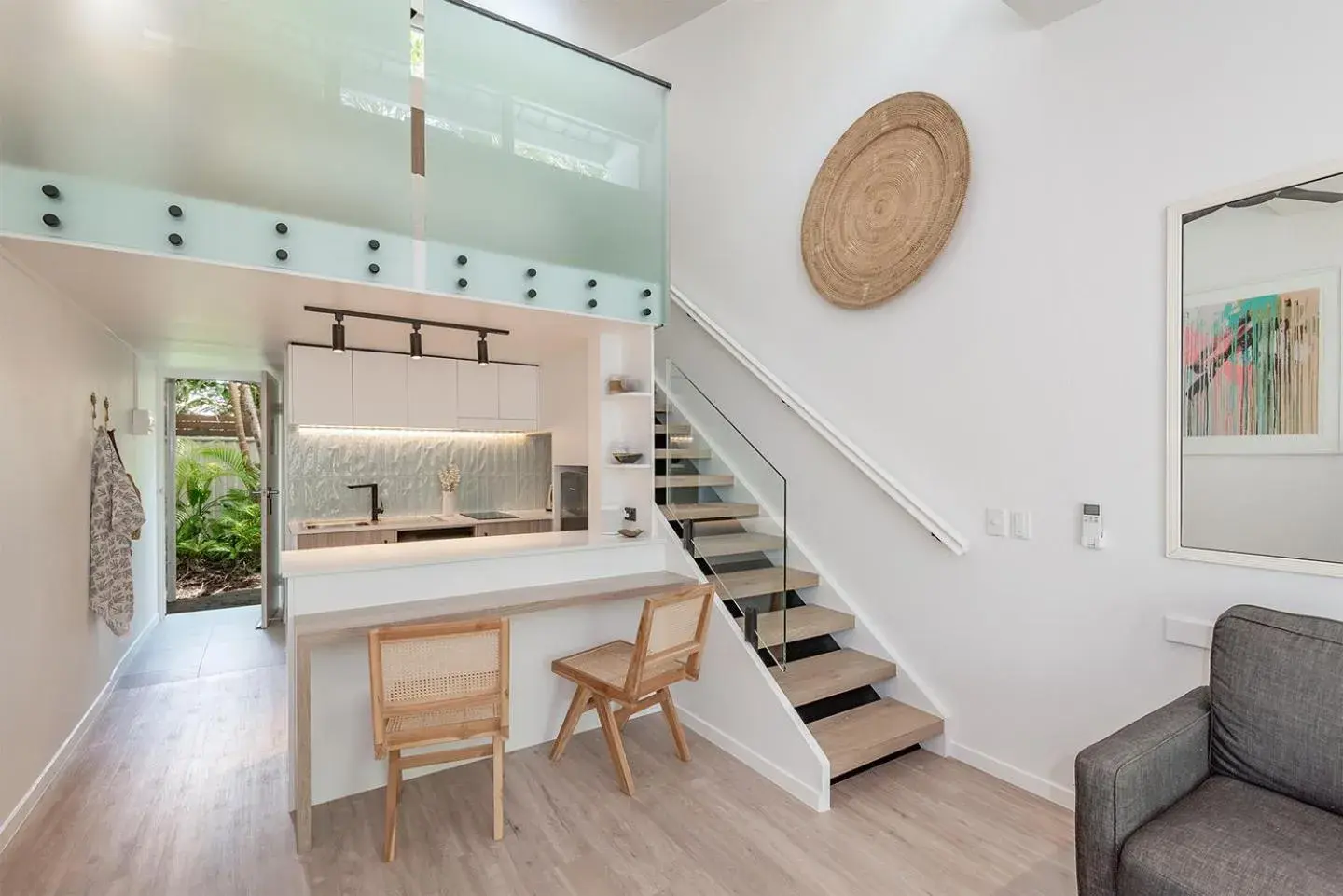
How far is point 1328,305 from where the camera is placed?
212 cm

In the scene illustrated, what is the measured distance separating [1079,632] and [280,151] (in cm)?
374

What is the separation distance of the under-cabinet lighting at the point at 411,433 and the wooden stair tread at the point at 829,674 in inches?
133

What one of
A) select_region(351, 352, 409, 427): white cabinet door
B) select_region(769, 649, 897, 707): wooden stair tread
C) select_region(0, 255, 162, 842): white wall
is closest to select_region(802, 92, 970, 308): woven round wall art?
select_region(769, 649, 897, 707): wooden stair tread

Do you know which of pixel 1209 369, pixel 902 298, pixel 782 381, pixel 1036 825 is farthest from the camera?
pixel 782 381

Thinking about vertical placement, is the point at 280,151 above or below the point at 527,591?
above

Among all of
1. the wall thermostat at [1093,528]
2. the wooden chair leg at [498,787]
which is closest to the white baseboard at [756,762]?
the wooden chair leg at [498,787]

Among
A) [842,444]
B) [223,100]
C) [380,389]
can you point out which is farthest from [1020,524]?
[380,389]

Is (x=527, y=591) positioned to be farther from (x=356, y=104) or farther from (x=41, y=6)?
(x=41, y=6)

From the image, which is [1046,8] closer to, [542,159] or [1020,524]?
[1020,524]

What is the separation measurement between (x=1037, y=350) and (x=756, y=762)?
222 centimetres

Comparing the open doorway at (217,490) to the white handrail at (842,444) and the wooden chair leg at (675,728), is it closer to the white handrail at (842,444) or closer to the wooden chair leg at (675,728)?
the white handrail at (842,444)

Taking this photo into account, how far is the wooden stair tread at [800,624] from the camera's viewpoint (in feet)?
10.6

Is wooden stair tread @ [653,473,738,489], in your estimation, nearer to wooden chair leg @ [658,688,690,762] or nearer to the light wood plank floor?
wooden chair leg @ [658,688,690,762]

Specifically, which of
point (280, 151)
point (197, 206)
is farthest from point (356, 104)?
point (197, 206)
